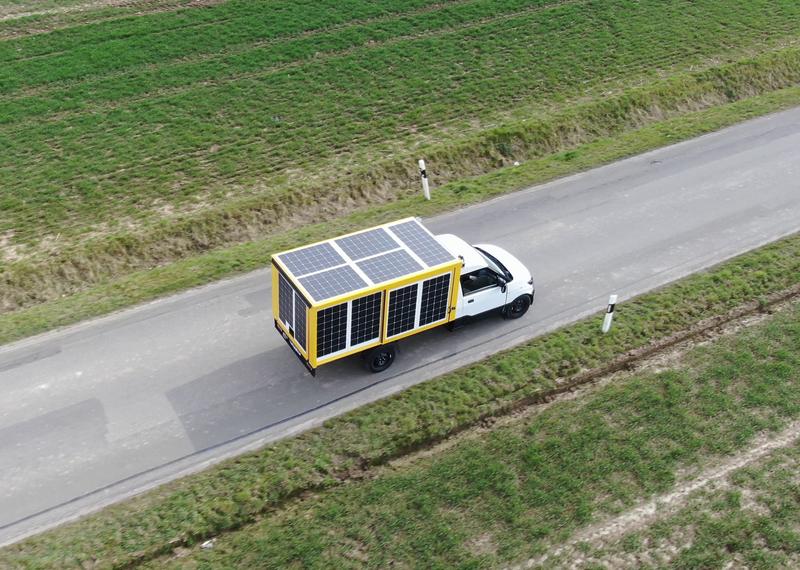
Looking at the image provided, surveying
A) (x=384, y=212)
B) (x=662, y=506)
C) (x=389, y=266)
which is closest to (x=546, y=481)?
(x=662, y=506)

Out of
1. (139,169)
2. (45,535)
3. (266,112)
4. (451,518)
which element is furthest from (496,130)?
(45,535)

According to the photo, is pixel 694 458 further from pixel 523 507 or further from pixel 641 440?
pixel 523 507

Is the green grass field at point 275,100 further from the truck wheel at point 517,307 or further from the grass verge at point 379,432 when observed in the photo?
the grass verge at point 379,432

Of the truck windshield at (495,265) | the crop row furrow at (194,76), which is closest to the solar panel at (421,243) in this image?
the truck windshield at (495,265)

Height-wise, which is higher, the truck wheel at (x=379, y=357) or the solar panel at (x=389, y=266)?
the solar panel at (x=389, y=266)

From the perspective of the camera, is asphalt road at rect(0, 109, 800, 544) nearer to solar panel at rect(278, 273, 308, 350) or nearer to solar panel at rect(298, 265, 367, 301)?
solar panel at rect(278, 273, 308, 350)

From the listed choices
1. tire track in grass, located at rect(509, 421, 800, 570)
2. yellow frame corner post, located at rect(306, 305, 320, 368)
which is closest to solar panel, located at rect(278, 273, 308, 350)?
yellow frame corner post, located at rect(306, 305, 320, 368)

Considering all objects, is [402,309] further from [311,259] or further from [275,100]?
[275,100]
